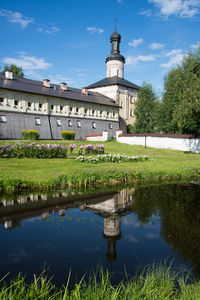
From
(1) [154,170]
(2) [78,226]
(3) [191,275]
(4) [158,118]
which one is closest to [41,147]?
(1) [154,170]

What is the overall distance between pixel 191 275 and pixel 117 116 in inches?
1564

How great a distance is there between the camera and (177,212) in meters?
6.75

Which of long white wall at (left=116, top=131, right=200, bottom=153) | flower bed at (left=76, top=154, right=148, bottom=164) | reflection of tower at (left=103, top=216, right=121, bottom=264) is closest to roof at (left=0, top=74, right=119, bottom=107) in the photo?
long white wall at (left=116, top=131, right=200, bottom=153)

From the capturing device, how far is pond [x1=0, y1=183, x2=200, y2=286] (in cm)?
394

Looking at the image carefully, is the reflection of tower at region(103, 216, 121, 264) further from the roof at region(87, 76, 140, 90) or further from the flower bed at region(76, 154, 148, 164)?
the roof at region(87, 76, 140, 90)

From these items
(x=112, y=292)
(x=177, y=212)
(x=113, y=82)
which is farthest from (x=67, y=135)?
(x=112, y=292)

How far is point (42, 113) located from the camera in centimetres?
3103

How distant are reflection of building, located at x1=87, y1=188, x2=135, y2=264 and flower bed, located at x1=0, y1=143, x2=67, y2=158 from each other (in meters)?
7.50

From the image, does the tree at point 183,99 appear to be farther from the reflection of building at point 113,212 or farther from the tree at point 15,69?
the tree at point 15,69

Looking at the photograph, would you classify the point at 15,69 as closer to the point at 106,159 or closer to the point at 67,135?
the point at 67,135

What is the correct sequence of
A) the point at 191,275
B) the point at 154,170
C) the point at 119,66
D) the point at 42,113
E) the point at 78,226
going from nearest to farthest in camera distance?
the point at 191,275
the point at 78,226
the point at 154,170
the point at 42,113
the point at 119,66

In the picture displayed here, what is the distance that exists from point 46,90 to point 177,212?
2928 cm

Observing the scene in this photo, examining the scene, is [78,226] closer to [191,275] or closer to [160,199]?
[191,275]

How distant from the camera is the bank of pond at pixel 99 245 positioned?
3.08 metres
